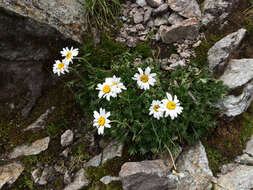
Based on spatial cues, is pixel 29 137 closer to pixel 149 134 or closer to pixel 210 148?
pixel 149 134

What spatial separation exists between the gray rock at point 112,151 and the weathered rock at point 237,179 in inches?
48.8

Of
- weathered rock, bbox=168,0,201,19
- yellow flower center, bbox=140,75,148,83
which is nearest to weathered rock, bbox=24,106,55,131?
yellow flower center, bbox=140,75,148,83

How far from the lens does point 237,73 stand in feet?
9.86

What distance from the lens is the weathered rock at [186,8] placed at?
351 cm

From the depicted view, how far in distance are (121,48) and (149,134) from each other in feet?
Result: 4.72

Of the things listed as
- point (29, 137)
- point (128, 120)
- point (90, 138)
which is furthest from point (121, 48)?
point (29, 137)

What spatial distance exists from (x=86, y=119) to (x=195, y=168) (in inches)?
65.2

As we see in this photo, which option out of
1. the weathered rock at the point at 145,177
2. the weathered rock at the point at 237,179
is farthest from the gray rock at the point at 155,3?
the weathered rock at the point at 237,179

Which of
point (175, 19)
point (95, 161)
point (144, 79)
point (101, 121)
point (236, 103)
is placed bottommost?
point (95, 161)

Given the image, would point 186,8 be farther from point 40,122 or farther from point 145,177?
point 40,122

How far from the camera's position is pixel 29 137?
316cm

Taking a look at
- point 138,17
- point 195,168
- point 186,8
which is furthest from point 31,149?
point 186,8

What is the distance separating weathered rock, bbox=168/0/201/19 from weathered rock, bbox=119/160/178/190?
242 cm

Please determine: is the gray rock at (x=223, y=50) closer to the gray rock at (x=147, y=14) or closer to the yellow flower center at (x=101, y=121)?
Answer: the gray rock at (x=147, y=14)
